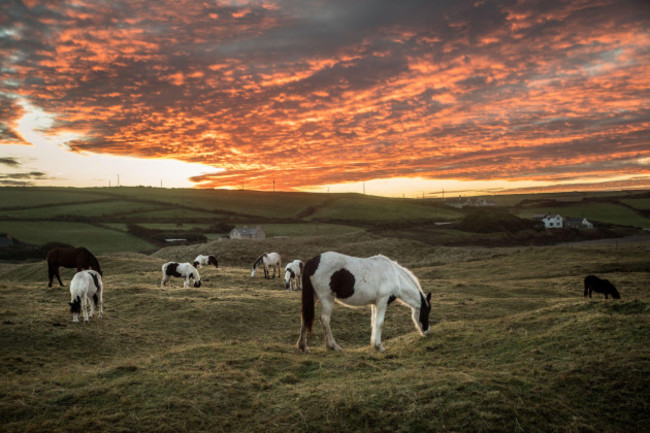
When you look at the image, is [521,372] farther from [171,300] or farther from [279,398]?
[171,300]

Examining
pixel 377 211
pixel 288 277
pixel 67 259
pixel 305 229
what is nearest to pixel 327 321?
pixel 288 277

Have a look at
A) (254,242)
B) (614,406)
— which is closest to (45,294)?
(614,406)

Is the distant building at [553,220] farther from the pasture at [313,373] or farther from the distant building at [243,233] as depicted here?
the pasture at [313,373]

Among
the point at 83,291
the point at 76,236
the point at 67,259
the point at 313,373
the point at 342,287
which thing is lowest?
the point at 313,373

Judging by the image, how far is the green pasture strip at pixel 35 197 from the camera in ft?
325

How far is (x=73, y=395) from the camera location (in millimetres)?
8172

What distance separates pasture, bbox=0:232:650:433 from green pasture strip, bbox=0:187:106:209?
9921 centimetres

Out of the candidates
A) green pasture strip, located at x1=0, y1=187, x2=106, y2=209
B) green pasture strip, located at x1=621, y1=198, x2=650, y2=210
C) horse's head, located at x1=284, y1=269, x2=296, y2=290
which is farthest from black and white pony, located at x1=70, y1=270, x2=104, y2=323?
green pasture strip, located at x1=621, y1=198, x2=650, y2=210

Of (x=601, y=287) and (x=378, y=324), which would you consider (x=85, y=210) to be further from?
(x=601, y=287)

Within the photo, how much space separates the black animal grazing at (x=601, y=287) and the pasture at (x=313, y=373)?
14558 mm

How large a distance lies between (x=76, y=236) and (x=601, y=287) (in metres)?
76.8

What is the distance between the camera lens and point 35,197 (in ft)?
353

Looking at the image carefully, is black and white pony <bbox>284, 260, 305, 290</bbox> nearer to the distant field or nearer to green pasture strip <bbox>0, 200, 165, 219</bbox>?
the distant field

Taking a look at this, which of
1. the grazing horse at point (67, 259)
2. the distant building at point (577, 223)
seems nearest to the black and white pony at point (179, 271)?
the grazing horse at point (67, 259)
